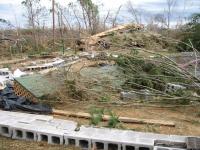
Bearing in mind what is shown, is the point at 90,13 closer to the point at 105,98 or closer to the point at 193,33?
the point at 193,33

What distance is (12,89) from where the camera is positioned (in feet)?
26.0

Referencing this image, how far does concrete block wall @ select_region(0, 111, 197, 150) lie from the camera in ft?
17.6

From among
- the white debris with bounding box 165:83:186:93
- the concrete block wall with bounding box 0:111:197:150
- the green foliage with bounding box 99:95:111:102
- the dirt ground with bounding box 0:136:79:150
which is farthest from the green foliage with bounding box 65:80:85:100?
the dirt ground with bounding box 0:136:79:150

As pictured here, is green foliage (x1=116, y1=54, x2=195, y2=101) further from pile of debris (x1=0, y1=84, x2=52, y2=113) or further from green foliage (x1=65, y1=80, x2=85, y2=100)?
pile of debris (x1=0, y1=84, x2=52, y2=113)

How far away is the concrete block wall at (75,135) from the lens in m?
5.36

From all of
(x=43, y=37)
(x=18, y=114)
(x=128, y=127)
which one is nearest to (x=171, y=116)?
(x=128, y=127)

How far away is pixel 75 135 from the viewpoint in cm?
560

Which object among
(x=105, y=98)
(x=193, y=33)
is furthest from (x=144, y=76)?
(x=193, y=33)

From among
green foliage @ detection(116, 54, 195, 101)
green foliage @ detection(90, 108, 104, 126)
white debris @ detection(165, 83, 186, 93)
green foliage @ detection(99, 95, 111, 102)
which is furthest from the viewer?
white debris @ detection(165, 83, 186, 93)

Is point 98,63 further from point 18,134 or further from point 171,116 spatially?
point 18,134

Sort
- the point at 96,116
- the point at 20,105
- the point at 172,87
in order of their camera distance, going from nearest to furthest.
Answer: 1. the point at 96,116
2. the point at 20,105
3. the point at 172,87

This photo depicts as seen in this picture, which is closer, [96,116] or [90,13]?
[96,116]

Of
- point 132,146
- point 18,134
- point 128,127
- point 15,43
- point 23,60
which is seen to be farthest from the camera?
point 15,43

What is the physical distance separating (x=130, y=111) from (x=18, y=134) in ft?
7.49
